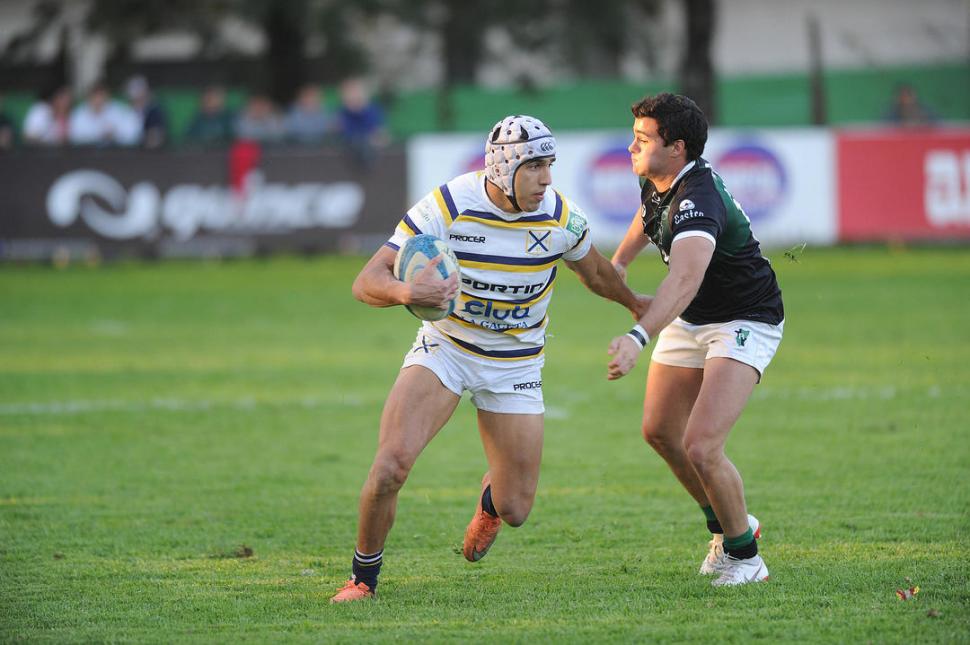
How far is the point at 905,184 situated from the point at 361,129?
28.6 feet

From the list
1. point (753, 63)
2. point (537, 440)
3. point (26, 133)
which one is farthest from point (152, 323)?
point (753, 63)

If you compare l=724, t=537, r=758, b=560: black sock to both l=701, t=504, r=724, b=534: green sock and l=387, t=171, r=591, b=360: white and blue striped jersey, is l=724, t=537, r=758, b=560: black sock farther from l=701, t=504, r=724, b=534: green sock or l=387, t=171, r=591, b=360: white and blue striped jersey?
l=387, t=171, r=591, b=360: white and blue striped jersey

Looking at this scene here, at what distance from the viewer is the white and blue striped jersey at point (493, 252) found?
6.55 m

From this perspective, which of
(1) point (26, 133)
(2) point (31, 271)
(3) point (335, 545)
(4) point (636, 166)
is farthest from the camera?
(1) point (26, 133)

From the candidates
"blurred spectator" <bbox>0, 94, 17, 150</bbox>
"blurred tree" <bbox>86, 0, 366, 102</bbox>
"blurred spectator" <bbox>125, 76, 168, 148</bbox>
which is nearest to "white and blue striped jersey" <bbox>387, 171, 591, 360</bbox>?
"blurred spectator" <bbox>125, 76, 168, 148</bbox>

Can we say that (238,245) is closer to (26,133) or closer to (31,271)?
(31,271)

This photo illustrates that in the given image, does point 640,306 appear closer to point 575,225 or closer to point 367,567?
point 575,225

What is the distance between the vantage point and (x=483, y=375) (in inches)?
263

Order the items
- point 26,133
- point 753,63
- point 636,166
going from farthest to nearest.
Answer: point 753,63 < point 26,133 < point 636,166

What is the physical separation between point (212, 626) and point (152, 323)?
11173mm

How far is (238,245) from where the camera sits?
22.3 metres

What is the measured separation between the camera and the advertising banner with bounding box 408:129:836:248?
21656 mm

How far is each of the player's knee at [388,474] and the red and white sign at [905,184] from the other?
1666cm

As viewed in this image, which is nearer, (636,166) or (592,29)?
(636,166)
